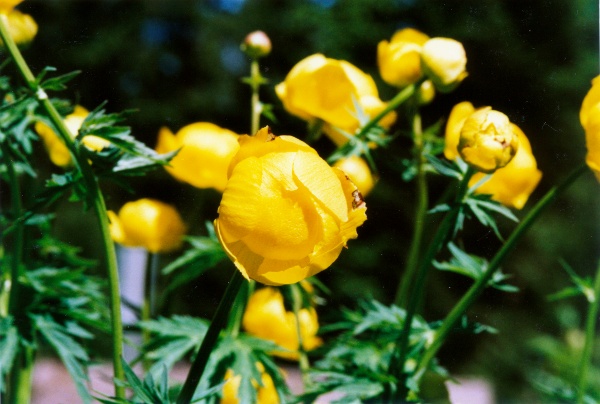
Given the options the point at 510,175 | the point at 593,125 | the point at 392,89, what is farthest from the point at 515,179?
the point at 392,89

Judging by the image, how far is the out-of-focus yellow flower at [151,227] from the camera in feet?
2.65

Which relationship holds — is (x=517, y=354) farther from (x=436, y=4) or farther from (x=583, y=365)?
(x=583, y=365)

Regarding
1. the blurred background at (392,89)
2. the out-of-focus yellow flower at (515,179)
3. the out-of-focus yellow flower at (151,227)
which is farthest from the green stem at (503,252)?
the blurred background at (392,89)

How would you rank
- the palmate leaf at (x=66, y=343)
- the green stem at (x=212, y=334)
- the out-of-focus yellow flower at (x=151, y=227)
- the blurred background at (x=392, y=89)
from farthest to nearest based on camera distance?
the blurred background at (x=392, y=89) < the out-of-focus yellow flower at (x=151, y=227) < the palmate leaf at (x=66, y=343) < the green stem at (x=212, y=334)

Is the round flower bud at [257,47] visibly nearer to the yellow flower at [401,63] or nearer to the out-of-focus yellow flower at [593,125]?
the yellow flower at [401,63]

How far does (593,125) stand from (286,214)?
289 millimetres

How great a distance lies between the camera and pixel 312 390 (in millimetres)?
612

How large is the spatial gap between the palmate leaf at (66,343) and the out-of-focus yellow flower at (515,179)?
15.1 inches

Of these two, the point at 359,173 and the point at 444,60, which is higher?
the point at 444,60

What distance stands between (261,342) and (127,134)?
0.25m

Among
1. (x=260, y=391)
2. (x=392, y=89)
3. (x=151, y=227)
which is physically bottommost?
(x=392, y=89)

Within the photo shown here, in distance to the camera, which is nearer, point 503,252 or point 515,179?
point 503,252

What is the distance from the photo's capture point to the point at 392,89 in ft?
11.3

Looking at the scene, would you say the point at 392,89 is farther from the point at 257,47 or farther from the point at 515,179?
the point at 515,179
